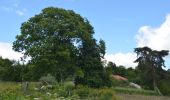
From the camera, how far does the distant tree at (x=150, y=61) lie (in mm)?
77062

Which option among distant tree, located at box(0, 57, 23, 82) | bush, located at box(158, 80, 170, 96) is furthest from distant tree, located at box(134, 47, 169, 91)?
distant tree, located at box(0, 57, 23, 82)

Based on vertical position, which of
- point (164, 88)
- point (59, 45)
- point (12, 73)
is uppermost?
point (59, 45)

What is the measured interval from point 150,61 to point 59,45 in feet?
97.2

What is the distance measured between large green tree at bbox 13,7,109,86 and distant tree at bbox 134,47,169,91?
66.9 feet

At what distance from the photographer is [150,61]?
79.9 meters

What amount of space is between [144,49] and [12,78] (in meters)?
25.9

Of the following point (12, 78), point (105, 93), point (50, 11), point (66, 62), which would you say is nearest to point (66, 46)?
point (66, 62)

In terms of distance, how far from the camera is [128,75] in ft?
338

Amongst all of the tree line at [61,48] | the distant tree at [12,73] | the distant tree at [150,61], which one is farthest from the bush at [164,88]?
the distant tree at [12,73]

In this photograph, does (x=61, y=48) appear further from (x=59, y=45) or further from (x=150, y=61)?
(x=150, y=61)

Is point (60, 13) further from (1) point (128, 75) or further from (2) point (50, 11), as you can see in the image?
(1) point (128, 75)

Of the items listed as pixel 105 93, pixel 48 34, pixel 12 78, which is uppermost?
pixel 48 34

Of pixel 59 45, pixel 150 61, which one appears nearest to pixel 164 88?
pixel 150 61

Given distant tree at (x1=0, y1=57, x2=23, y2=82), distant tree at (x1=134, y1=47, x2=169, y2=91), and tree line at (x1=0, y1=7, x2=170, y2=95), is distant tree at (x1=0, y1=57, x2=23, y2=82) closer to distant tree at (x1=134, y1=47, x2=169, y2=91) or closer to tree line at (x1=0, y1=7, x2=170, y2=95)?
tree line at (x1=0, y1=7, x2=170, y2=95)
